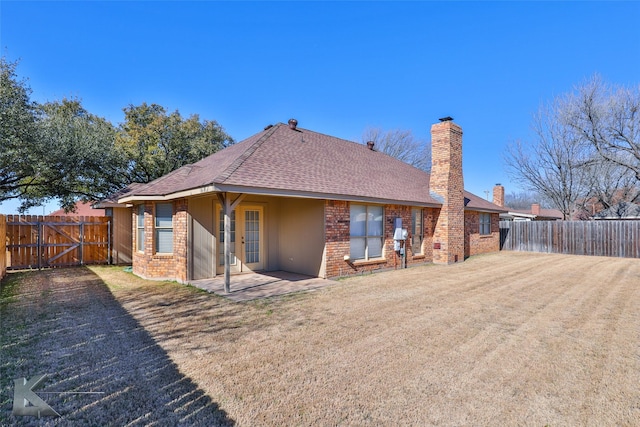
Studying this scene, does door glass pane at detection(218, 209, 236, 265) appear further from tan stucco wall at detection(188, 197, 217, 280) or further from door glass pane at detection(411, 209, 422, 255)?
door glass pane at detection(411, 209, 422, 255)

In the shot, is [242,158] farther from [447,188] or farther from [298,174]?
[447,188]

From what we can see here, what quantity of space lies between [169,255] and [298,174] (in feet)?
14.5

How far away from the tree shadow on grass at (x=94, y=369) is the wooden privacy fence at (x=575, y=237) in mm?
19278

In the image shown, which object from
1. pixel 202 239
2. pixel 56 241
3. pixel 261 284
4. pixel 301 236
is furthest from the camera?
pixel 56 241

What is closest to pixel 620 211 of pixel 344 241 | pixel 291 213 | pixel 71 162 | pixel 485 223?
pixel 485 223

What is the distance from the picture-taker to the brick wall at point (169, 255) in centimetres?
848

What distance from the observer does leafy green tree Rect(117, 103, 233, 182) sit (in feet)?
54.4

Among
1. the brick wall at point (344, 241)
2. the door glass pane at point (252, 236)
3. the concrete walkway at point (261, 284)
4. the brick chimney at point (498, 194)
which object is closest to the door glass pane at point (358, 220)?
the brick wall at point (344, 241)

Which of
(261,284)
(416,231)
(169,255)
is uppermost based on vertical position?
(416,231)

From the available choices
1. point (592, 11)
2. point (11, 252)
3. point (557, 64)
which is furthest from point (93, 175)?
point (557, 64)

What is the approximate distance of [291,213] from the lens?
10055 millimetres

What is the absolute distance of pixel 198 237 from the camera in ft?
28.1

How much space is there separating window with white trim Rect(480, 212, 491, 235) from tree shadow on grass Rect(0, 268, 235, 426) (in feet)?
54.3

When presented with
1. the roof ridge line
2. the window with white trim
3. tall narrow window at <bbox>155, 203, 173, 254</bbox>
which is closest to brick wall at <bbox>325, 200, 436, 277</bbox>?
the roof ridge line
